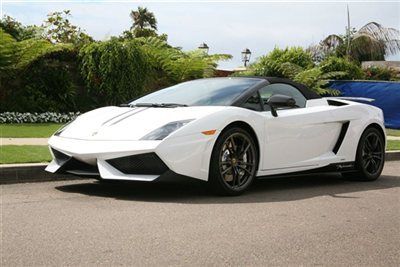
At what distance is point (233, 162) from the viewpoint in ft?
21.2

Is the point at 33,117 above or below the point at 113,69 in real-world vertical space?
below

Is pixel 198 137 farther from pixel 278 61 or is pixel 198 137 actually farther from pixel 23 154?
pixel 278 61

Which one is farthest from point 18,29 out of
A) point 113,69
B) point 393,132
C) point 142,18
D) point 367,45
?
point 142,18

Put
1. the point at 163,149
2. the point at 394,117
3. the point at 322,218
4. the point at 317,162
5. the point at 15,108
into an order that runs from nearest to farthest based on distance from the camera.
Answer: the point at 322,218 → the point at 163,149 → the point at 317,162 → the point at 15,108 → the point at 394,117

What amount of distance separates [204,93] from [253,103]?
1.87 ft

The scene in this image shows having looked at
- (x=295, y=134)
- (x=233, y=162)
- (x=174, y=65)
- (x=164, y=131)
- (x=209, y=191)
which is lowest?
(x=209, y=191)

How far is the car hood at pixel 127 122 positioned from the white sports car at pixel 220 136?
1cm

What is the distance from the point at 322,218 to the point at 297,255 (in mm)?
1335

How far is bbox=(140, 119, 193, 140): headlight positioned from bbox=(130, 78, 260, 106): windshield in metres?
0.68

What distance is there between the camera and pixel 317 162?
293 inches

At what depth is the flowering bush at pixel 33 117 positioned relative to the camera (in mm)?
14102

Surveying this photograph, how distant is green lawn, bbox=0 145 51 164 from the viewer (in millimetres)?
7862

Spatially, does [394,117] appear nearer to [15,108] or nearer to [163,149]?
[15,108]

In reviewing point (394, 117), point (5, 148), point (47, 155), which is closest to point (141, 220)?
point (47, 155)
